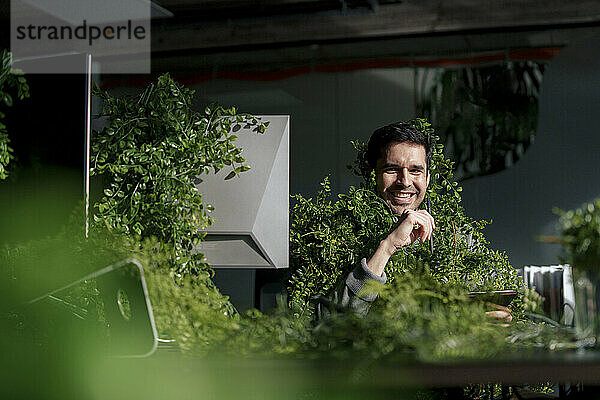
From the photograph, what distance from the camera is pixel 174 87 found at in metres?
1.83

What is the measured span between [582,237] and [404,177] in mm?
1869

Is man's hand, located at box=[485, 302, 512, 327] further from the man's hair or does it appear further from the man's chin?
the man's hair

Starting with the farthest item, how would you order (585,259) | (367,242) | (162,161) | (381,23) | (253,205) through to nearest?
(381,23), (367,242), (253,205), (162,161), (585,259)

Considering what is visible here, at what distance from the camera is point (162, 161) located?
5.45 feet

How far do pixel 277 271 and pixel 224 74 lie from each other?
1597 millimetres

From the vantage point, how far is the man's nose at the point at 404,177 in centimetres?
268

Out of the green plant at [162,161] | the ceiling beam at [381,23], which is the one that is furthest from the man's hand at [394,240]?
the ceiling beam at [381,23]

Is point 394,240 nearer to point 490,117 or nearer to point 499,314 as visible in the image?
point 499,314

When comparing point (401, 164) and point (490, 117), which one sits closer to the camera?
point (401, 164)

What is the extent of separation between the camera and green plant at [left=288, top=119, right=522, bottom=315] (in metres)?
2.50

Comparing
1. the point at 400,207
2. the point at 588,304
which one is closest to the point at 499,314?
the point at 588,304

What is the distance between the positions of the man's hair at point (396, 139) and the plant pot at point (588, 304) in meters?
1.93

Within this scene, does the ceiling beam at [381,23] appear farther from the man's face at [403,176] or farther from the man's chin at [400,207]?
the man's chin at [400,207]

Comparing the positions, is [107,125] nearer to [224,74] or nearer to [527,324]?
[527,324]
